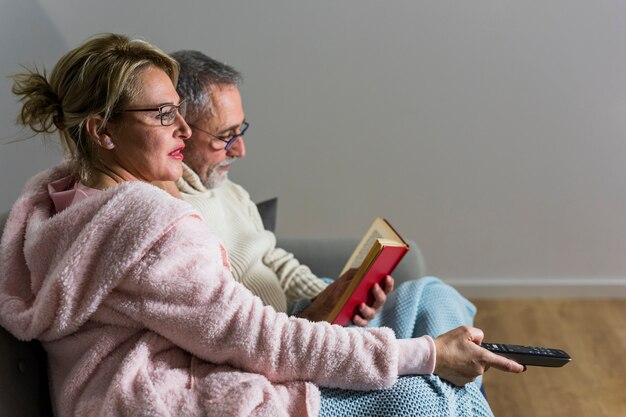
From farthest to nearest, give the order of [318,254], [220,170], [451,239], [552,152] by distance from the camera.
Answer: [451,239] < [552,152] < [318,254] < [220,170]

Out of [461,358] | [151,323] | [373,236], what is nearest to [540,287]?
[373,236]

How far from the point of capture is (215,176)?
179 centimetres

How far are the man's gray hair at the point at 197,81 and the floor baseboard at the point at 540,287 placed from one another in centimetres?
152

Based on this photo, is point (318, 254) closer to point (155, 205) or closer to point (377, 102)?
point (377, 102)

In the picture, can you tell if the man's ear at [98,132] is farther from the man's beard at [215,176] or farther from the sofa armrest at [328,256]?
the sofa armrest at [328,256]

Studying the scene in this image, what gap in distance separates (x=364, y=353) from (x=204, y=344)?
0.88ft

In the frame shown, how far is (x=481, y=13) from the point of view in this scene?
2.44 meters

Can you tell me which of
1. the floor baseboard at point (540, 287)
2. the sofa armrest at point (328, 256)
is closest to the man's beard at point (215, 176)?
the sofa armrest at point (328, 256)

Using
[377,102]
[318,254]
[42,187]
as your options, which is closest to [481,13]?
[377,102]

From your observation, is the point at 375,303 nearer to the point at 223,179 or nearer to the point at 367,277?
the point at 367,277

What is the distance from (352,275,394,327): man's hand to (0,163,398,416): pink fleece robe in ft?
1.09

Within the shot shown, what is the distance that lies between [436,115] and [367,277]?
1.27 meters

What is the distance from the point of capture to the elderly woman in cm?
109

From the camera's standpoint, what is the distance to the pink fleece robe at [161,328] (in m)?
1.08
